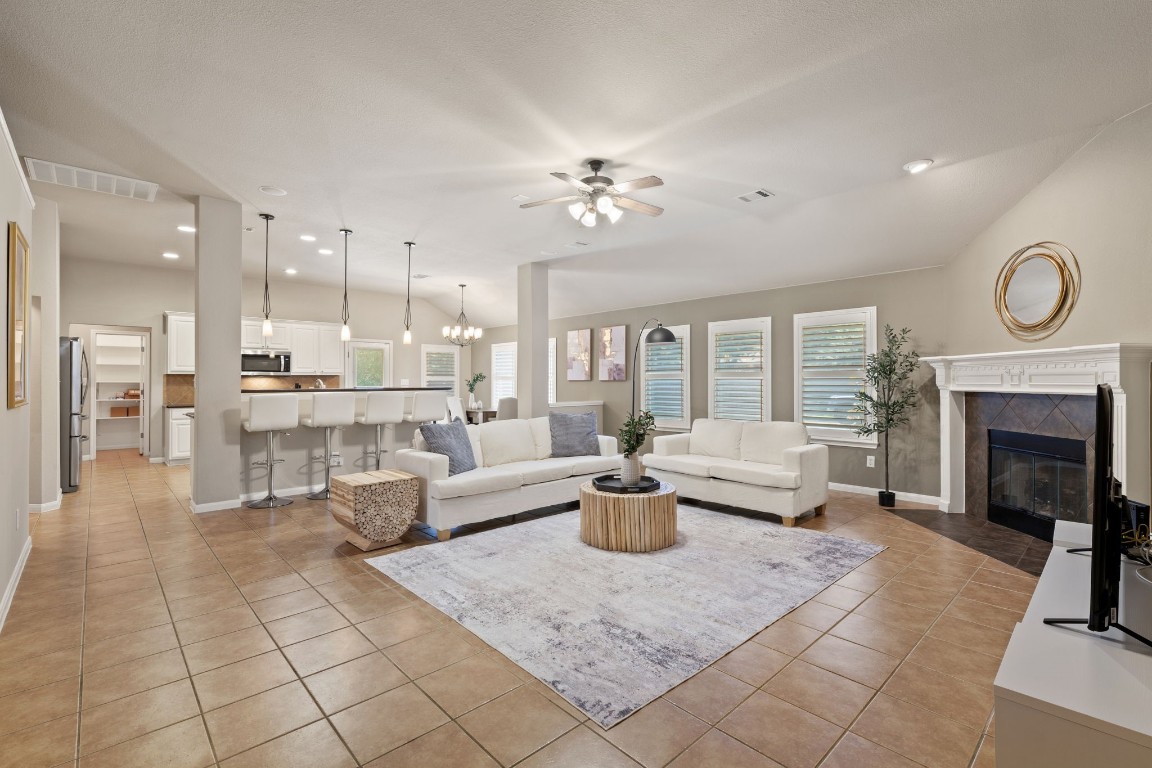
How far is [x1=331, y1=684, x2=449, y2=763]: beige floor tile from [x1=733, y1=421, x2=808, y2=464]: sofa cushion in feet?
13.4

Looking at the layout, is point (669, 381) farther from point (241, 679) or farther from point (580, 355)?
point (241, 679)

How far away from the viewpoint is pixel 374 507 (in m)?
3.99

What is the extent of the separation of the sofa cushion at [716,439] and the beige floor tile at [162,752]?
4786 mm

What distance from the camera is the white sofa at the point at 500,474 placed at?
4348 millimetres

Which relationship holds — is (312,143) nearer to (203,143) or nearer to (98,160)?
(203,143)

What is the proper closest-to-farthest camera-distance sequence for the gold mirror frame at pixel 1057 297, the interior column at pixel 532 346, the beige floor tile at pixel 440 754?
the beige floor tile at pixel 440 754 < the gold mirror frame at pixel 1057 297 < the interior column at pixel 532 346

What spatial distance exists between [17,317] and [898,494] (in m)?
7.38

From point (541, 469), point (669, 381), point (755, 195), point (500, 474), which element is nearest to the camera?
point (500, 474)

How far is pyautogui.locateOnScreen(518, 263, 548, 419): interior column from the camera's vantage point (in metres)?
7.07

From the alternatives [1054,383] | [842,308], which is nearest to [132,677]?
[1054,383]

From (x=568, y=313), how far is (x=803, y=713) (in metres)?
7.83

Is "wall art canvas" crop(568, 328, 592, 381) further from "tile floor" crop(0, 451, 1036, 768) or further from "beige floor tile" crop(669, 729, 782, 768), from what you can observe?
"beige floor tile" crop(669, 729, 782, 768)

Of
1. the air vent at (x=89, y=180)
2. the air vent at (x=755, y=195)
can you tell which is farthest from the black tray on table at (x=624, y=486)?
the air vent at (x=89, y=180)

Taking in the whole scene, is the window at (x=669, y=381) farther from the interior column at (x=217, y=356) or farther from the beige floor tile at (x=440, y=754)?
the beige floor tile at (x=440, y=754)
